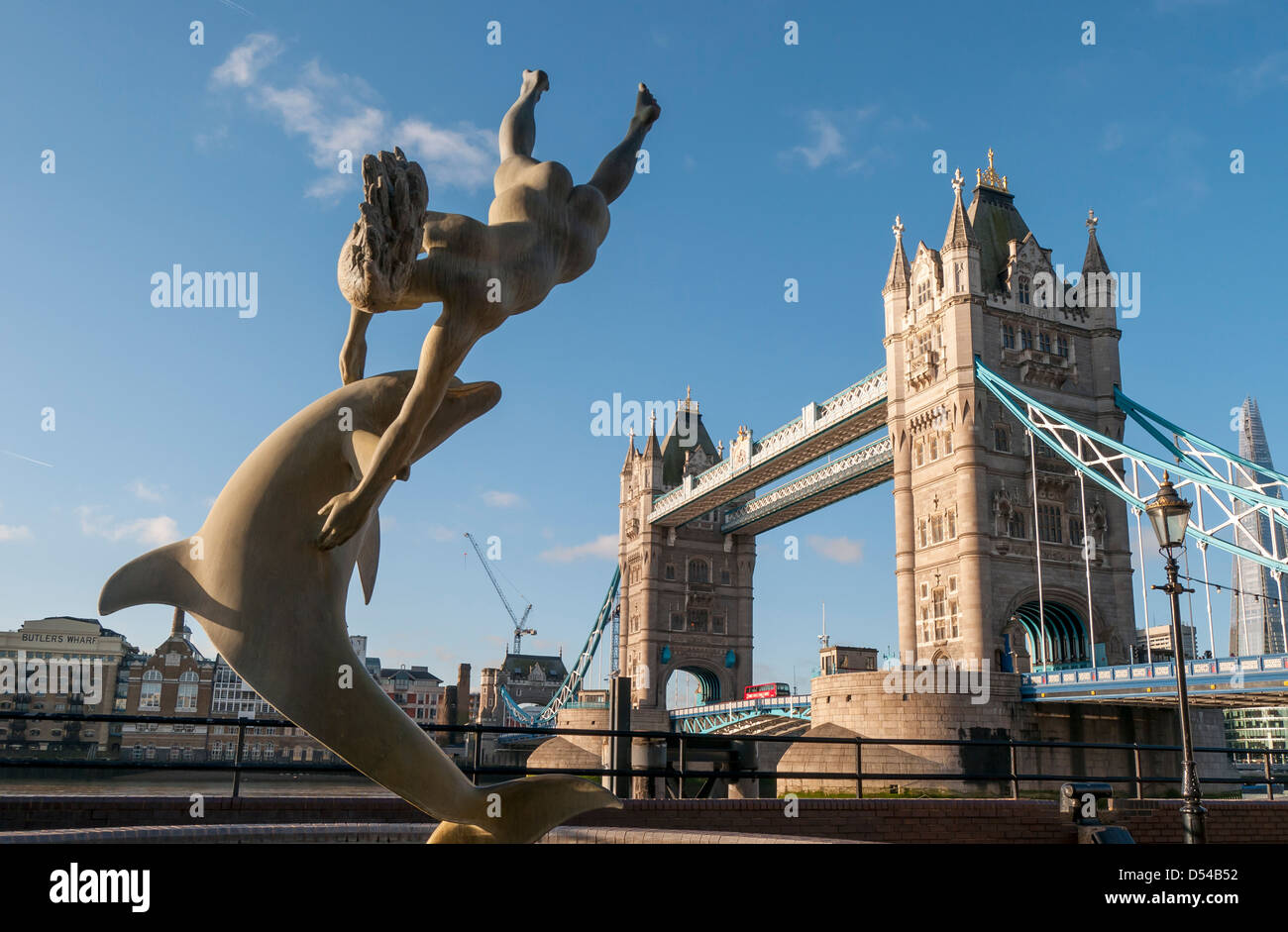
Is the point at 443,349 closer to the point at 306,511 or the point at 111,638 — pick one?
the point at 306,511

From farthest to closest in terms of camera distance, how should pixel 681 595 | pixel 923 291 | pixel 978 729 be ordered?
pixel 681 595, pixel 923 291, pixel 978 729

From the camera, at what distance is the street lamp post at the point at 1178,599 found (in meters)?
8.81

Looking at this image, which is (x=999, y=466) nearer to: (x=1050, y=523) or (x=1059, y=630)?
(x=1050, y=523)

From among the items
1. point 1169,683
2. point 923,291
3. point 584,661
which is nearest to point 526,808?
point 1169,683

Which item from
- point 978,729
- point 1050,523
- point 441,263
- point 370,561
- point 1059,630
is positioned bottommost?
point 978,729

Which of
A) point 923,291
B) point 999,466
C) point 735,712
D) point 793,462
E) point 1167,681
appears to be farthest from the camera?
point 793,462

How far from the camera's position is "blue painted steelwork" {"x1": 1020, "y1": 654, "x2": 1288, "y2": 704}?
2327cm

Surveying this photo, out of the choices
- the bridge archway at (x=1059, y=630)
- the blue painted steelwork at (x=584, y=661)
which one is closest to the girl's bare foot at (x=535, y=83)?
the bridge archway at (x=1059, y=630)

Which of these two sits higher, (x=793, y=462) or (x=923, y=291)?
(x=923, y=291)

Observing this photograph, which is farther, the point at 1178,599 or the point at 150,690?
the point at 150,690

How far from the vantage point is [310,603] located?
175 inches

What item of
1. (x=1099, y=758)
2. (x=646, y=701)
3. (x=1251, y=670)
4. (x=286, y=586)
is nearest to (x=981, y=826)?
(x=286, y=586)

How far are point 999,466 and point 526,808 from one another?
31.9m

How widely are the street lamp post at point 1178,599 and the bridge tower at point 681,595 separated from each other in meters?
50.1
